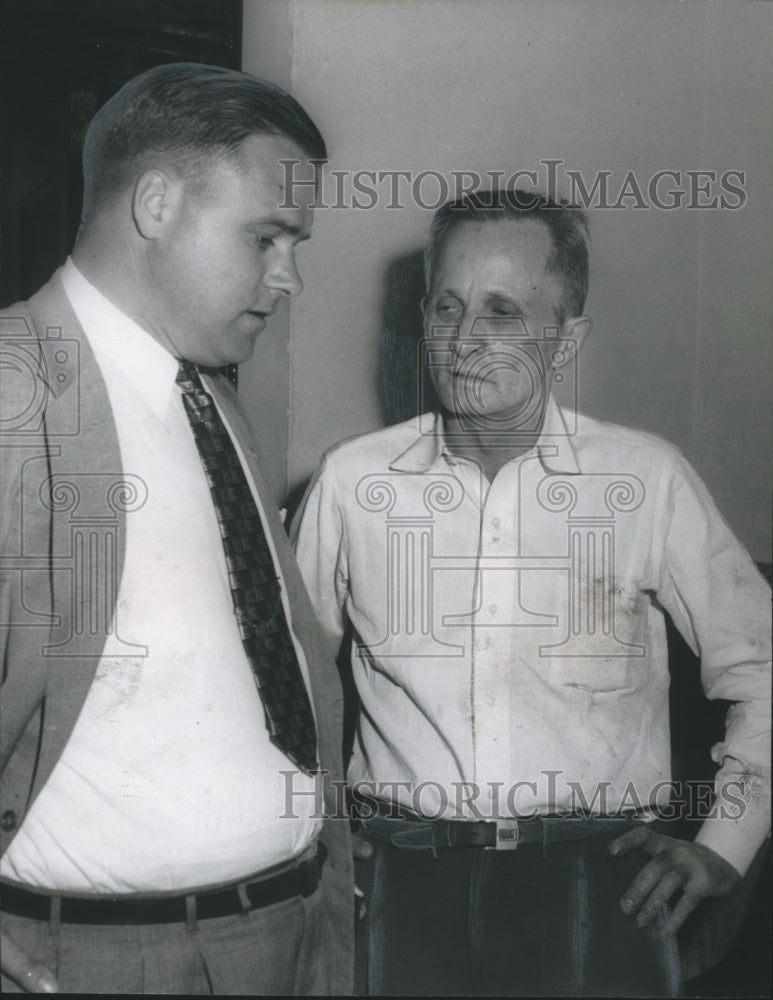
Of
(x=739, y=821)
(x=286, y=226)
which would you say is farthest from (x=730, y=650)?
(x=286, y=226)

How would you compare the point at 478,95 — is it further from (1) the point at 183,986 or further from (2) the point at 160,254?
(1) the point at 183,986

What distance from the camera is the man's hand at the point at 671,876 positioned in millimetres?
1488

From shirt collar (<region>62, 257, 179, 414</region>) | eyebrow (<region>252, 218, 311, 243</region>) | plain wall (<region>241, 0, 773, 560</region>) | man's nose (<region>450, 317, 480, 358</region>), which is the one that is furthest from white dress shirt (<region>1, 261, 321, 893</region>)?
man's nose (<region>450, 317, 480, 358</region>)

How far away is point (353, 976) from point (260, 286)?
964 mm

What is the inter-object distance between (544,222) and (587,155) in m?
0.16

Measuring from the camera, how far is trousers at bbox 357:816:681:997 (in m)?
1.46

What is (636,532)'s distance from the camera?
155cm

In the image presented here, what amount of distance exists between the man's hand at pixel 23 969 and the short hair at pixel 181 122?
900 mm

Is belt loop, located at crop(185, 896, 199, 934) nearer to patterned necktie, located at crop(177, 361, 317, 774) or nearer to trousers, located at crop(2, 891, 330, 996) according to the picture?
trousers, located at crop(2, 891, 330, 996)

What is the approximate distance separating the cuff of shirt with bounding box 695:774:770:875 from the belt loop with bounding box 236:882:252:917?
0.66 m

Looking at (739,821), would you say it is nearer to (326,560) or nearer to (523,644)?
(523,644)

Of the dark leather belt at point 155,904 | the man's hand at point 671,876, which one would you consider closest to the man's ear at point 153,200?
the dark leather belt at point 155,904

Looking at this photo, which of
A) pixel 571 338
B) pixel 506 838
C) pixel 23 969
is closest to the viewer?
pixel 23 969

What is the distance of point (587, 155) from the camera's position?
161cm
